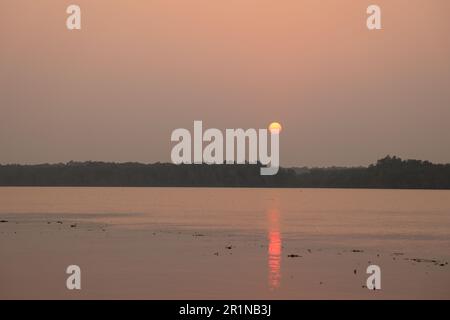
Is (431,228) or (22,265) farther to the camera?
(431,228)

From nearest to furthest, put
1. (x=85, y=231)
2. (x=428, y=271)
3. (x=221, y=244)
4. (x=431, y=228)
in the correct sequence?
1. (x=428, y=271)
2. (x=221, y=244)
3. (x=85, y=231)
4. (x=431, y=228)
